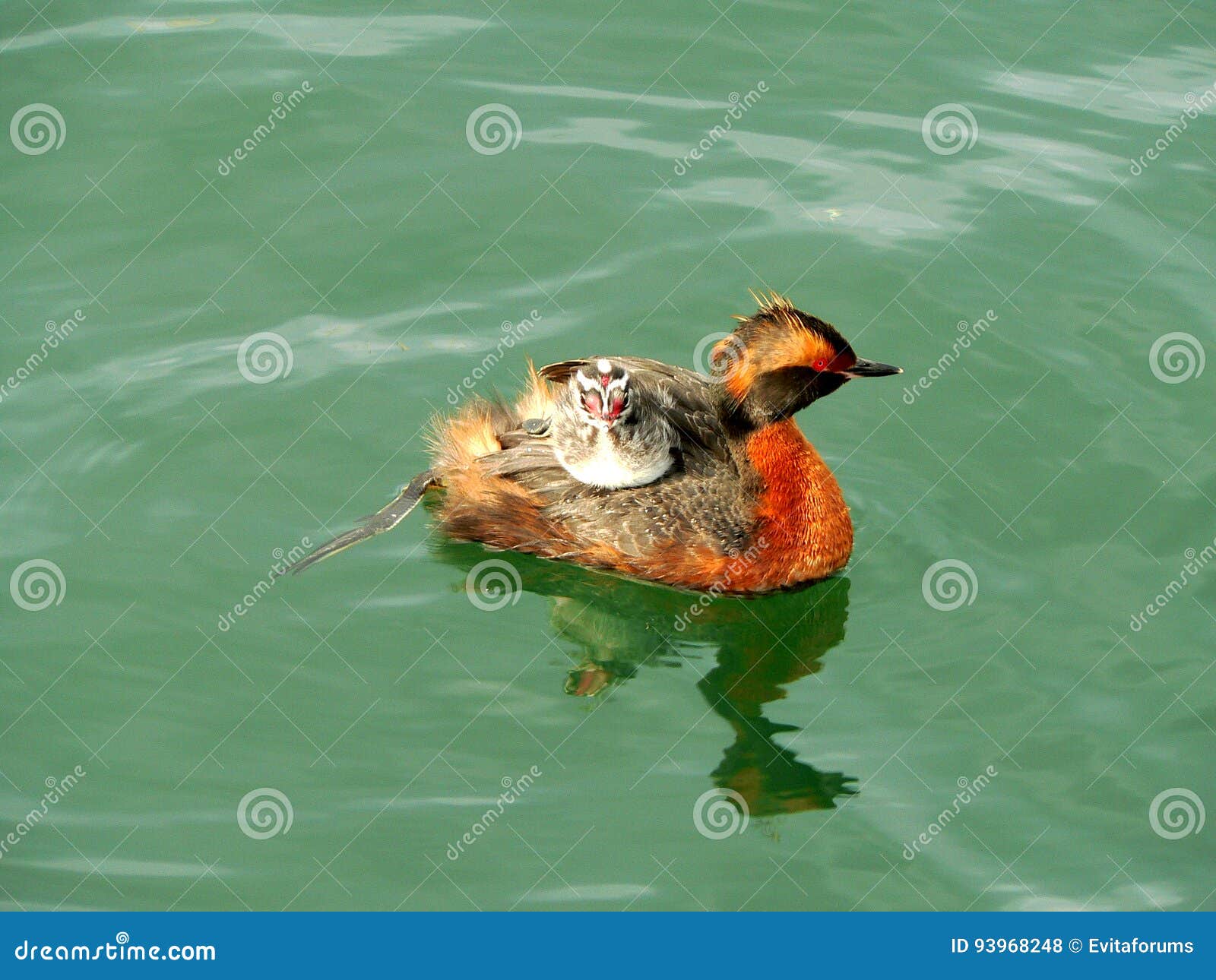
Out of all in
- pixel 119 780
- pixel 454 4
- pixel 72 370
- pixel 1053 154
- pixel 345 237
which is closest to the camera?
pixel 119 780

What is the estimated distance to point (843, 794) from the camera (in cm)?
677

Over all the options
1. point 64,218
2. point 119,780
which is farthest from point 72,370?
point 119,780

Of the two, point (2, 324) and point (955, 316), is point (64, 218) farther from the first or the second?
point (955, 316)

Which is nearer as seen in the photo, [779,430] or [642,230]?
[779,430]

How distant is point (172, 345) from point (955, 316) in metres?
4.56
